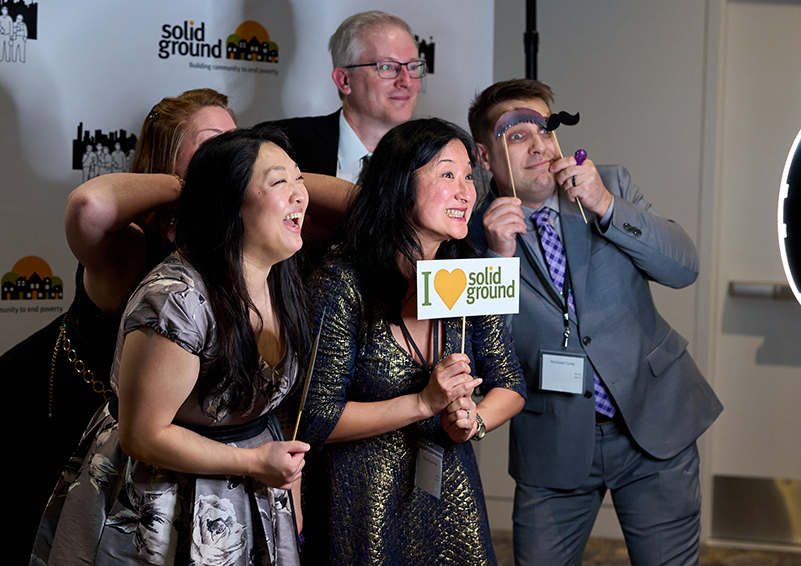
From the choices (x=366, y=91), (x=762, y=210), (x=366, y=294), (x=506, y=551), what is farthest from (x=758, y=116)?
(x=366, y=294)

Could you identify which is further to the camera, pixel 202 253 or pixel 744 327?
pixel 744 327

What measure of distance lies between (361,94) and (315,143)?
0.24 m

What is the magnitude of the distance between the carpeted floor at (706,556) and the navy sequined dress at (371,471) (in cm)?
219

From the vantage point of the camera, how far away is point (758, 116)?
3627 millimetres

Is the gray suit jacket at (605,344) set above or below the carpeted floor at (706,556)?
above

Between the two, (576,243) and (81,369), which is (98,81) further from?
(576,243)

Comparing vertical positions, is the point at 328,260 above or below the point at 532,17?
below

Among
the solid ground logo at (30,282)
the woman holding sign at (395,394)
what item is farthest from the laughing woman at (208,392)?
the solid ground logo at (30,282)

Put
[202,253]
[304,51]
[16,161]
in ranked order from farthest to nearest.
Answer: [304,51] < [16,161] < [202,253]

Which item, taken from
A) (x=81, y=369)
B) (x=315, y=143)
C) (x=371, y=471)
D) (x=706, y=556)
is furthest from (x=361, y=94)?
(x=706, y=556)

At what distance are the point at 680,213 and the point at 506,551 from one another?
2.06 meters

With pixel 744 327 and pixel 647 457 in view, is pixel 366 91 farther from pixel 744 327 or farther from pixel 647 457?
pixel 744 327

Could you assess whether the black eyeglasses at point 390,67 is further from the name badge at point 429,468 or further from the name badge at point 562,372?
the name badge at point 429,468

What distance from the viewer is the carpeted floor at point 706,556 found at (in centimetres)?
356
